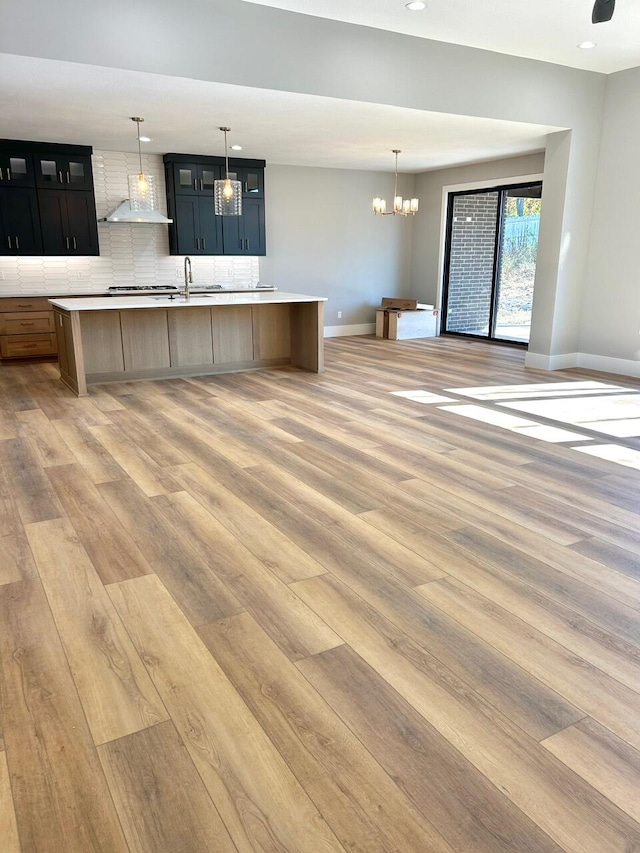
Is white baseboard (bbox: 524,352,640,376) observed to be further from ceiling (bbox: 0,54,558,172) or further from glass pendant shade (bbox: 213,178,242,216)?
glass pendant shade (bbox: 213,178,242,216)

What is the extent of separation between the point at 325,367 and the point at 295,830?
6.17 meters

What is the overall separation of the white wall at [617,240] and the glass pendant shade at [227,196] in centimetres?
395

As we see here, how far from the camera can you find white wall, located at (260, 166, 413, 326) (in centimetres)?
934

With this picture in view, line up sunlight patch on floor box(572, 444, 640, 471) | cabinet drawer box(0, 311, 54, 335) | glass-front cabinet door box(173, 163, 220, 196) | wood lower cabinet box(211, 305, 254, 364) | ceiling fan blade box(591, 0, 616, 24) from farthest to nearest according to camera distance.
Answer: glass-front cabinet door box(173, 163, 220, 196), cabinet drawer box(0, 311, 54, 335), wood lower cabinet box(211, 305, 254, 364), sunlight patch on floor box(572, 444, 640, 471), ceiling fan blade box(591, 0, 616, 24)

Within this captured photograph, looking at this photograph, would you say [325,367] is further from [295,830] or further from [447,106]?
[295,830]

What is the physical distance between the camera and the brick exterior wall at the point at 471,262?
942 centimetres

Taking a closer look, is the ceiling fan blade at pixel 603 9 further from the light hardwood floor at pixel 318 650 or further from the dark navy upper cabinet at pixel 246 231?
the dark navy upper cabinet at pixel 246 231

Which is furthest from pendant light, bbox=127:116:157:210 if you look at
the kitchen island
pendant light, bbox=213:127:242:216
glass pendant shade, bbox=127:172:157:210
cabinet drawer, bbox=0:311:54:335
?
cabinet drawer, bbox=0:311:54:335

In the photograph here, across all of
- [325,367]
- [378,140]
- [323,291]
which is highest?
[378,140]

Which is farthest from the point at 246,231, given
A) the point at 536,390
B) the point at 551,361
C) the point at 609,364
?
the point at 609,364

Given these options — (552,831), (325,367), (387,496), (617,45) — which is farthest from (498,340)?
(552,831)

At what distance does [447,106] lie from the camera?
561 cm

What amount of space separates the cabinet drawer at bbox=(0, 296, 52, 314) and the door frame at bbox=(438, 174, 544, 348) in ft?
19.5

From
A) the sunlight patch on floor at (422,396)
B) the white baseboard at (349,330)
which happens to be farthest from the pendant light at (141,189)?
the white baseboard at (349,330)
